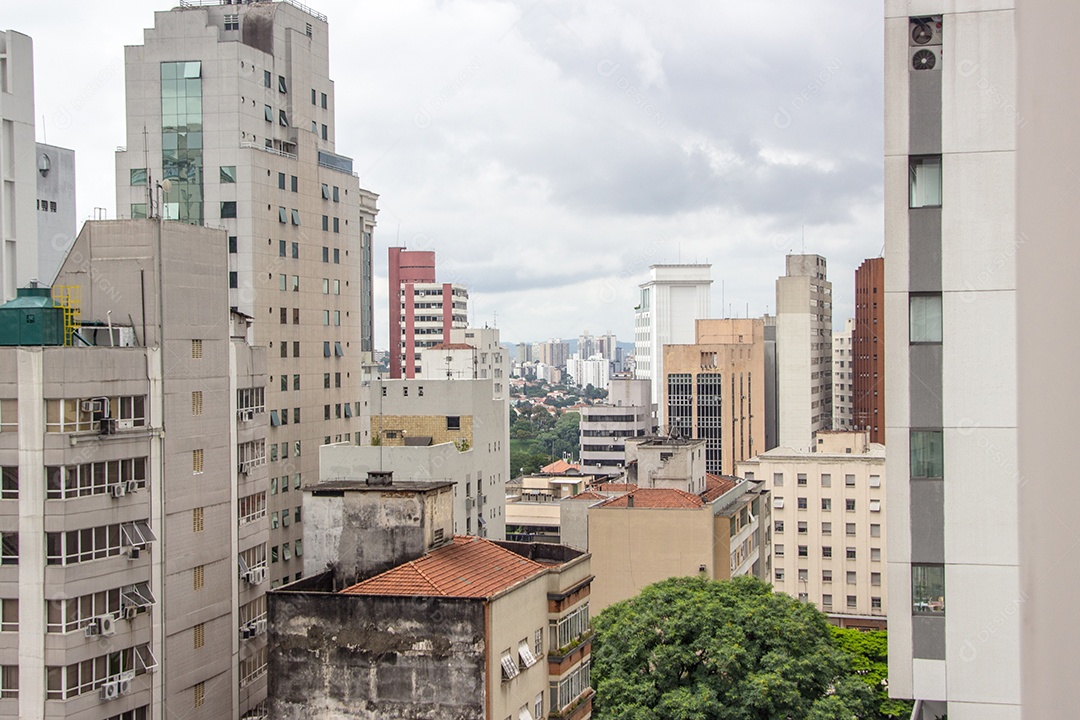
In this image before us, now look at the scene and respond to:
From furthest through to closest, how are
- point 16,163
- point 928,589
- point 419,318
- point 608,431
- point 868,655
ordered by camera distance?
1. point 419,318
2. point 608,431
3. point 16,163
4. point 868,655
5. point 928,589

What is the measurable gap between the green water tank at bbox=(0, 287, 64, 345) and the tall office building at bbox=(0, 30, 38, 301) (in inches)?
929

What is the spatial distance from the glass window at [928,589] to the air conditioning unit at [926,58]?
9.47 metres

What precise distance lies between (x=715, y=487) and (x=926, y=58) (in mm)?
47127

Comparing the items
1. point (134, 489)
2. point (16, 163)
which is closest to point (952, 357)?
point (134, 489)

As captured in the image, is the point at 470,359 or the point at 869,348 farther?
the point at 869,348

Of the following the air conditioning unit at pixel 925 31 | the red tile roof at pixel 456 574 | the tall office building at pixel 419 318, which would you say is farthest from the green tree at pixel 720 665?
the tall office building at pixel 419 318

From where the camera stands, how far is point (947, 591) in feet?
69.9

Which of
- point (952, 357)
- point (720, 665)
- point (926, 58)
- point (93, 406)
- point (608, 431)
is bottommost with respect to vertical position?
point (720, 665)

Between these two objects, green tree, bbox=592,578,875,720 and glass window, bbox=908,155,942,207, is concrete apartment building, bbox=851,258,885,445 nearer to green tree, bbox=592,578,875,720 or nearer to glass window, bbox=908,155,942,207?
green tree, bbox=592,578,875,720

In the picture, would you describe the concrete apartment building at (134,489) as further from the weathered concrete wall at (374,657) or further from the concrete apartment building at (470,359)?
the concrete apartment building at (470,359)

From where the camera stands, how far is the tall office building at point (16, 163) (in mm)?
50812

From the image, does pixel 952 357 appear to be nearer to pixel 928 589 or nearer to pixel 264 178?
pixel 928 589

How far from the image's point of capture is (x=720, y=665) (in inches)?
1459

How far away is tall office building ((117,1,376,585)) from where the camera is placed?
181 ft
